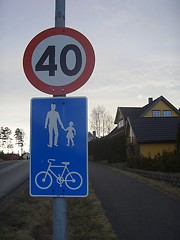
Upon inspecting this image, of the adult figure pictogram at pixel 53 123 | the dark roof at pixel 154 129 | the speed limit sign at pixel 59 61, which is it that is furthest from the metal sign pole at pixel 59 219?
the dark roof at pixel 154 129

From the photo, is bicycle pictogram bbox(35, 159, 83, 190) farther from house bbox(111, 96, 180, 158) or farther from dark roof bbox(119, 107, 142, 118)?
dark roof bbox(119, 107, 142, 118)

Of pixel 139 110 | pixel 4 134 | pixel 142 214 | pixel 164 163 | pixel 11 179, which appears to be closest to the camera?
pixel 142 214

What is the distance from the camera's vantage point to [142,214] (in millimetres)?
8398

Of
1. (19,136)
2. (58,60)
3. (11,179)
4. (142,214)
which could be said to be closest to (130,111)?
(11,179)

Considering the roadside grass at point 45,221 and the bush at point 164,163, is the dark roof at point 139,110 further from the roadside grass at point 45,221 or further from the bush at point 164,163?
the roadside grass at point 45,221

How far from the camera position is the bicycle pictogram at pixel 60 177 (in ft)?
8.18

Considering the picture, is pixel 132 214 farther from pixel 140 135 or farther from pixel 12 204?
pixel 140 135

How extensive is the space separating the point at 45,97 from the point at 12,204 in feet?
27.3

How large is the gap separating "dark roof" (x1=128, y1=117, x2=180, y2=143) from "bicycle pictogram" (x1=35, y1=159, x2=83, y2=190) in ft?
87.4

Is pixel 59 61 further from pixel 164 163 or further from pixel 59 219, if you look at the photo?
pixel 164 163

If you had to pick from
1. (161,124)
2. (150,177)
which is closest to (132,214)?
(150,177)

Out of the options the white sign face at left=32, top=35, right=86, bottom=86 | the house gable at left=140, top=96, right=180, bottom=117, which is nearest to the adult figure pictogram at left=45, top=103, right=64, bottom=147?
the white sign face at left=32, top=35, right=86, bottom=86

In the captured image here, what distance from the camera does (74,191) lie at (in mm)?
2488

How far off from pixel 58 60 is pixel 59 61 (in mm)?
13
